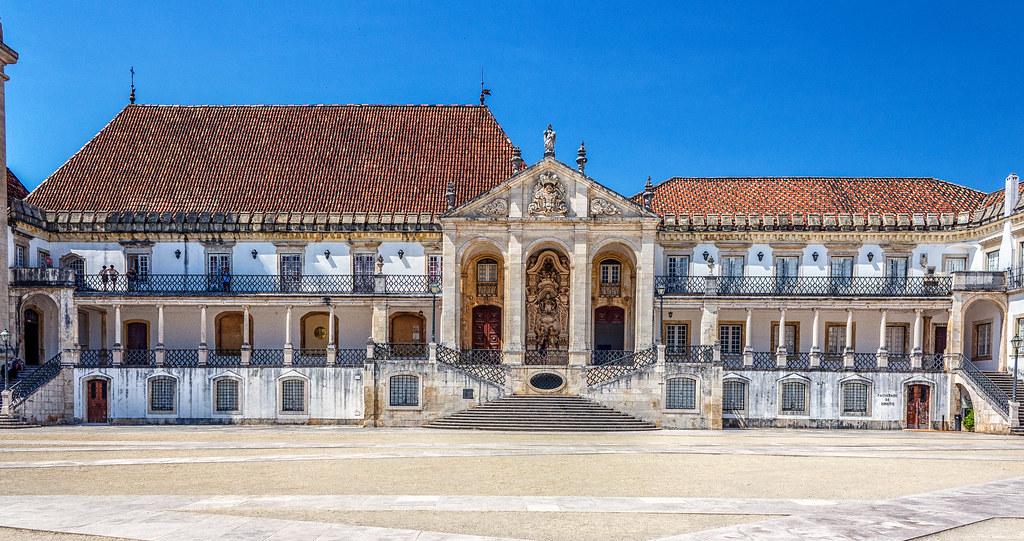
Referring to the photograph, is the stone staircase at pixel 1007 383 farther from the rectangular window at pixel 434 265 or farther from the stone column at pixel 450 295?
the rectangular window at pixel 434 265

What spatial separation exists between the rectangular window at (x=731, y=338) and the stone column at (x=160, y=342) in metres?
22.1

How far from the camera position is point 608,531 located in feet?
37.3

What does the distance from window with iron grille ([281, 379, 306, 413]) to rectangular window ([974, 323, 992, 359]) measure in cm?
2631

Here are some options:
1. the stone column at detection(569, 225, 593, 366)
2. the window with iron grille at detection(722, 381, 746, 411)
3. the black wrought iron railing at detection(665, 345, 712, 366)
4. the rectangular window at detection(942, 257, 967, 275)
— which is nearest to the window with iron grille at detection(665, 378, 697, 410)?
the black wrought iron railing at detection(665, 345, 712, 366)

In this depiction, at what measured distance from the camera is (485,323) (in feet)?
122

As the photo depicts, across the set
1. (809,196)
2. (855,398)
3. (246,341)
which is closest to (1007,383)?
(855,398)

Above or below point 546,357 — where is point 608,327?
above

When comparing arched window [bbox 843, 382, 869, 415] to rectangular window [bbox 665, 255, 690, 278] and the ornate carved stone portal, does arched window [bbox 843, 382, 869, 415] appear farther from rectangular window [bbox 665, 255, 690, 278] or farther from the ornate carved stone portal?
the ornate carved stone portal

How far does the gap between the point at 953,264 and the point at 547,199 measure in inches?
672

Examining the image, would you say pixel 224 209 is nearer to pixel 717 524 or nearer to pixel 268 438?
pixel 268 438

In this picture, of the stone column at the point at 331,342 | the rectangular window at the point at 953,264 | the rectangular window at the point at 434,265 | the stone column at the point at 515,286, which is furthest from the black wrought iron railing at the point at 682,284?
the stone column at the point at 331,342

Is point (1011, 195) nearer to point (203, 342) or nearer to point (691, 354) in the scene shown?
point (691, 354)

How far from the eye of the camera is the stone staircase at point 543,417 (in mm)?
29672

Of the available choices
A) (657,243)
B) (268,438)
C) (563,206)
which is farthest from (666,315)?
(268,438)
